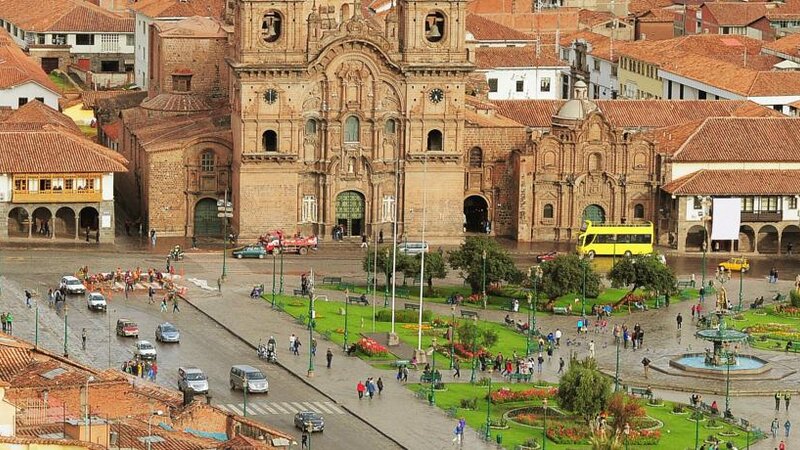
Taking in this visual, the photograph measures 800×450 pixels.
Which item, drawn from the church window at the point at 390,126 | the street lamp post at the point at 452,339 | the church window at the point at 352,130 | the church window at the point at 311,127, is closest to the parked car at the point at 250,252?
the church window at the point at 311,127

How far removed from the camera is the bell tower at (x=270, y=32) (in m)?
163

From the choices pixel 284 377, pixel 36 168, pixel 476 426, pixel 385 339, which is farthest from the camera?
pixel 36 168

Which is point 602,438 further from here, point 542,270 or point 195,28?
point 195,28

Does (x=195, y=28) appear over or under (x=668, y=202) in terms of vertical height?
over

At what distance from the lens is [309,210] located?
167m

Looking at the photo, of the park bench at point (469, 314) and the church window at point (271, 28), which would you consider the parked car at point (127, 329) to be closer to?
the park bench at point (469, 314)

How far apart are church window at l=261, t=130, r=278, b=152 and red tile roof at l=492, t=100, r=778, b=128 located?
2133 cm

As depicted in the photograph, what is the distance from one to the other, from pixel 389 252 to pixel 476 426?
114 feet

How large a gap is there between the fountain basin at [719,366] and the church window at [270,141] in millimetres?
37866

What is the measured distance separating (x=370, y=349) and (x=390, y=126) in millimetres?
36912

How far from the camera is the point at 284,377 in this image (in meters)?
128

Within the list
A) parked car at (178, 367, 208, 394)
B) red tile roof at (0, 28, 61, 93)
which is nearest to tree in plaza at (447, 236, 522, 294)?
parked car at (178, 367, 208, 394)

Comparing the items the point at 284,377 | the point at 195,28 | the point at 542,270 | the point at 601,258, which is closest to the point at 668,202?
the point at 601,258

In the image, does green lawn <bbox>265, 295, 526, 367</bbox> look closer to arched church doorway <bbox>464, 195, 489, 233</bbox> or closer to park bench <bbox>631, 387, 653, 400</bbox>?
park bench <bbox>631, 387, 653, 400</bbox>
